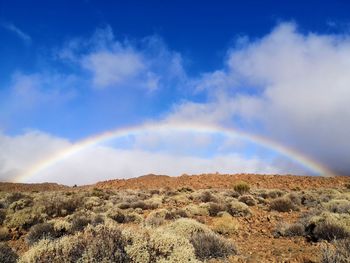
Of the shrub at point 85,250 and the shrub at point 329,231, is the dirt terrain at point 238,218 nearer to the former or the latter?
the shrub at point 329,231

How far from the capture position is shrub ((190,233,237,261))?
9.79 m

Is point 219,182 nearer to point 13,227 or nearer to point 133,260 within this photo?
point 13,227

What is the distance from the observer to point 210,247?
9984mm

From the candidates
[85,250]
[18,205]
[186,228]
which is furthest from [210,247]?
[18,205]

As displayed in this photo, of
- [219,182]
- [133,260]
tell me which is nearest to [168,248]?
[133,260]

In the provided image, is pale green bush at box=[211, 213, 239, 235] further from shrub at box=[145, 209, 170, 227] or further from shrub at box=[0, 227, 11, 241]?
shrub at box=[0, 227, 11, 241]

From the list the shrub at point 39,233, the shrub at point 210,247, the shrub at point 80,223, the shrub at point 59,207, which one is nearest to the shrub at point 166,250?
the shrub at point 210,247

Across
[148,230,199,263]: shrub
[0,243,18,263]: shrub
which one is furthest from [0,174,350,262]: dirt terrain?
[0,243,18,263]: shrub

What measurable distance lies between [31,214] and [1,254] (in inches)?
378

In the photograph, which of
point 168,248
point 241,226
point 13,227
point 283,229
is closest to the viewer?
point 168,248

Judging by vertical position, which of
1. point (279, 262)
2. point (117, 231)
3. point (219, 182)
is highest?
point (219, 182)

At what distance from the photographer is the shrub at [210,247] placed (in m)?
9.79

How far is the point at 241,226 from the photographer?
15484mm

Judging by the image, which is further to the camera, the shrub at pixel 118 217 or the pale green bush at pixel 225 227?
the shrub at pixel 118 217
